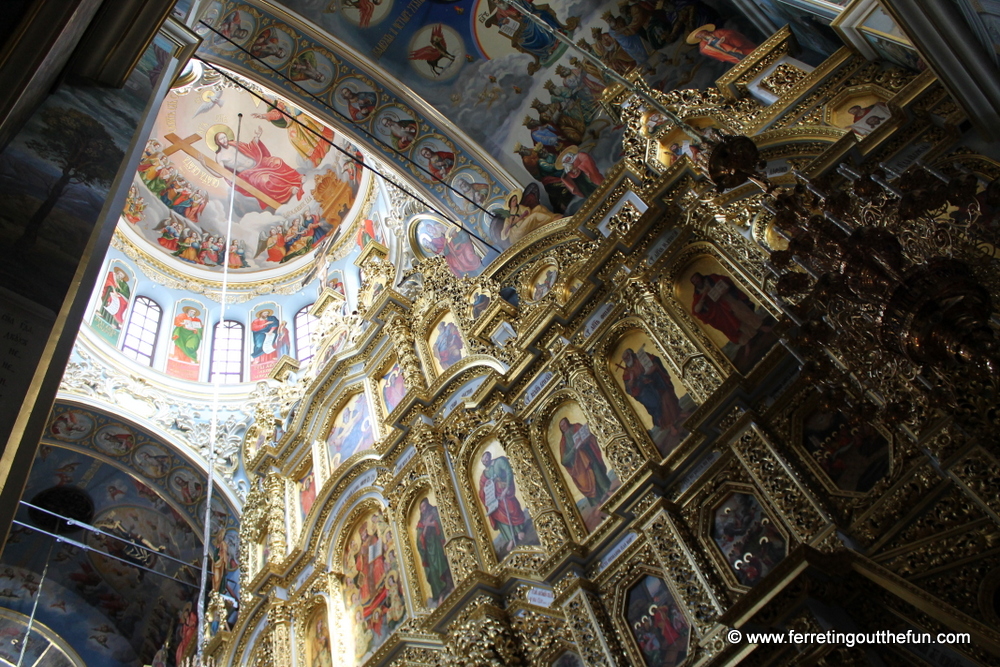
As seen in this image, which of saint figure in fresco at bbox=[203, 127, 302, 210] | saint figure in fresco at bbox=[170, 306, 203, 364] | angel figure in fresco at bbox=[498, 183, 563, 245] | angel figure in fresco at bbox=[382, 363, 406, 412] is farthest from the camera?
saint figure in fresco at bbox=[203, 127, 302, 210]

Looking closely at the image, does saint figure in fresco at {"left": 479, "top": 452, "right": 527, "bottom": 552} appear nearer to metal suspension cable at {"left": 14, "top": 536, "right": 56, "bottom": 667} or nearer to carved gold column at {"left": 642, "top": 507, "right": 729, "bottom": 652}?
carved gold column at {"left": 642, "top": 507, "right": 729, "bottom": 652}

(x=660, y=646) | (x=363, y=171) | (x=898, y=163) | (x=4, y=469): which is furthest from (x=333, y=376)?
(x=4, y=469)

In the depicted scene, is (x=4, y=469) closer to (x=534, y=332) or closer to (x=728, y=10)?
(x=534, y=332)

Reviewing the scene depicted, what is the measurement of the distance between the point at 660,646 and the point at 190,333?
1407 centimetres

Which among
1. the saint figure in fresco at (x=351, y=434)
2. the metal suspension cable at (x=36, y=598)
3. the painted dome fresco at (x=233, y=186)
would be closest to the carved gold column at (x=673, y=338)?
the saint figure in fresco at (x=351, y=434)

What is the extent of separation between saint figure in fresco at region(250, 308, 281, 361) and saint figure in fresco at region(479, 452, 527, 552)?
9.16 metres

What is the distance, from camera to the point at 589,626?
705 cm

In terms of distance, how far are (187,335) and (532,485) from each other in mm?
11751

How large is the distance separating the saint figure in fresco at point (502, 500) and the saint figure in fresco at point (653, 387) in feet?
6.11

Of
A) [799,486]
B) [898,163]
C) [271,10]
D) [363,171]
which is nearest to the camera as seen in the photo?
[799,486]

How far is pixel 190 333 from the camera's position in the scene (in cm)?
1739

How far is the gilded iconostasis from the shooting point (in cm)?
530

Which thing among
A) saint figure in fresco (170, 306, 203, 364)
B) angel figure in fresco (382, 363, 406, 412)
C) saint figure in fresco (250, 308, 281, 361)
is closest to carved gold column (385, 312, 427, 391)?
angel figure in fresco (382, 363, 406, 412)

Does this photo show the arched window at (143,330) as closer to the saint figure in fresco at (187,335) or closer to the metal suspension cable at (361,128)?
the saint figure in fresco at (187,335)
